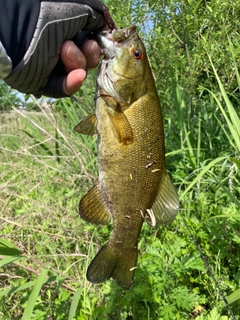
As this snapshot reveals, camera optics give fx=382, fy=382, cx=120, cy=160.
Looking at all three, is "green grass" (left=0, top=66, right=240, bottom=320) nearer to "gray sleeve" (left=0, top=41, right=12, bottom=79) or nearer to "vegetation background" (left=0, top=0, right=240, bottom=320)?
"vegetation background" (left=0, top=0, right=240, bottom=320)

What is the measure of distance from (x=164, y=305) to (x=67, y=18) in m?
1.37

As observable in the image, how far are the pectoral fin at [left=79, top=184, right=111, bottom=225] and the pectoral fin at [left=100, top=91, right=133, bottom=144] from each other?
257 millimetres

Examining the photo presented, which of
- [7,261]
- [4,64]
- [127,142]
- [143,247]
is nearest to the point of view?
[4,64]

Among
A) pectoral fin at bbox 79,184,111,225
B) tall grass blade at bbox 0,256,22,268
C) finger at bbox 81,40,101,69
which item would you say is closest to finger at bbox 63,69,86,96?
finger at bbox 81,40,101,69

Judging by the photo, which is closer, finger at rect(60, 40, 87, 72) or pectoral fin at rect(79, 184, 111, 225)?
finger at rect(60, 40, 87, 72)

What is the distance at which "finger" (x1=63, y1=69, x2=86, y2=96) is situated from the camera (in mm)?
1524

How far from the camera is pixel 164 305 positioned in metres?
1.86

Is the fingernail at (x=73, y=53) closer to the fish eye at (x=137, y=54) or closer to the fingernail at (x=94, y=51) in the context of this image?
the fingernail at (x=94, y=51)

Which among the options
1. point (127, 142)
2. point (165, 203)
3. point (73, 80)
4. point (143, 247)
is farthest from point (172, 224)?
point (73, 80)

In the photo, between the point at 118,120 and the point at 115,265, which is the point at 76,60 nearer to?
the point at 118,120

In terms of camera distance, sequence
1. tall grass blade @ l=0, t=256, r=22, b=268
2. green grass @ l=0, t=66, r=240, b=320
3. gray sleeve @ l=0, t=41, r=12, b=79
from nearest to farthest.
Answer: gray sleeve @ l=0, t=41, r=12, b=79 < tall grass blade @ l=0, t=256, r=22, b=268 < green grass @ l=0, t=66, r=240, b=320

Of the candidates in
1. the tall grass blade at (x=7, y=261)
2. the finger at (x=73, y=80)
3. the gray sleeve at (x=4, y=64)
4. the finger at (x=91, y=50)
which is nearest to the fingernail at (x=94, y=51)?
the finger at (x=91, y=50)

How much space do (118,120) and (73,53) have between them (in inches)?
12.7

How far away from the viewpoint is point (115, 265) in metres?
1.64
